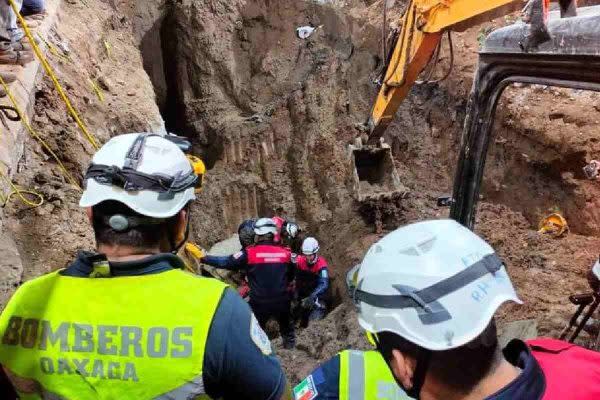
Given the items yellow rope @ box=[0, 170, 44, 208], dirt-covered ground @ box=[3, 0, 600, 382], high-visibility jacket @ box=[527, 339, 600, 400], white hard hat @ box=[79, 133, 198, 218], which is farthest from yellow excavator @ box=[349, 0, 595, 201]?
yellow rope @ box=[0, 170, 44, 208]

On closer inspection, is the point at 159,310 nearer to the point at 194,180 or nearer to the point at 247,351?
the point at 247,351

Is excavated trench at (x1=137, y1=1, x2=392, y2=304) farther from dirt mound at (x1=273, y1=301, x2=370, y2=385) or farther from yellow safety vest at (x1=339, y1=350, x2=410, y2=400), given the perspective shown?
yellow safety vest at (x1=339, y1=350, x2=410, y2=400)

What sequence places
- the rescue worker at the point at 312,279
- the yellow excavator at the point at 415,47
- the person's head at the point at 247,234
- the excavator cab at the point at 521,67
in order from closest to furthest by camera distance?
the excavator cab at the point at 521,67 → the yellow excavator at the point at 415,47 → the person's head at the point at 247,234 → the rescue worker at the point at 312,279

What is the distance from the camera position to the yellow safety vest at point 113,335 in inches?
53.8

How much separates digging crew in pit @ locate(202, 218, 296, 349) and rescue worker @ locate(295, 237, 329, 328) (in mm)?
332

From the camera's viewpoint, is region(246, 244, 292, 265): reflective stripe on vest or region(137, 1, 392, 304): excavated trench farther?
region(137, 1, 392, 304): excavated trench

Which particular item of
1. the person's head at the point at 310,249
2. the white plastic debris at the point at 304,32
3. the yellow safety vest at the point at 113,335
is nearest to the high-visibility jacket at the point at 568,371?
the yellow safety vest at the point at 113,335

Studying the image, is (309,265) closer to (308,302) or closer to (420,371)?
(308,302)

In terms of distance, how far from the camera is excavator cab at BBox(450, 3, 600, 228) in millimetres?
2000

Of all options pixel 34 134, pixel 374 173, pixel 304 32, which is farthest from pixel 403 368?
pixel 304 32

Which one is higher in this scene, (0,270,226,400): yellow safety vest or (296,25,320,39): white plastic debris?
Answer: (296,25,320,39): white plastic debris

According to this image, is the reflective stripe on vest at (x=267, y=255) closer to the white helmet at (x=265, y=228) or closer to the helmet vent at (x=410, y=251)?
the white helmet at (x=265, y=228)

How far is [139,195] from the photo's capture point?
157 cm

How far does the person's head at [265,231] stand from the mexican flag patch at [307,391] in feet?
12.4
